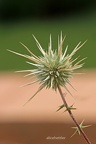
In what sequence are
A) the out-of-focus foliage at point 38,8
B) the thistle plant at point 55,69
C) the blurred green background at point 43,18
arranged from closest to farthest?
1. the thistle plant at point 55,69
2. the blurred green background at point 43,18
3. the out-of-focus foliage at point 38,8

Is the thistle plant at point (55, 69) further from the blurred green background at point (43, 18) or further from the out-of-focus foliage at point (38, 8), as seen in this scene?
the out-of-focus foliage at point (38, 8)

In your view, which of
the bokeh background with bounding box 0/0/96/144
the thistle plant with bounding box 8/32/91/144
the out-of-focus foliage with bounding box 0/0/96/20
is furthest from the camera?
the out-of-focus foliage with bounding box 0/0/96/20

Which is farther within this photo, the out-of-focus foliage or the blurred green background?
the out-of-focus foliage

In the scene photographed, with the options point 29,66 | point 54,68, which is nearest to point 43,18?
point 29,66

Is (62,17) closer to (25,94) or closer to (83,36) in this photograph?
(83,36)

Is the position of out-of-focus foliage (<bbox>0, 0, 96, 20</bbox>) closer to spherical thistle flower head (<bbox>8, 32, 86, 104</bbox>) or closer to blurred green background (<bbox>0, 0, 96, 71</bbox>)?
blurred green background (<bbox>0, 0, 96, 71</bbox>)

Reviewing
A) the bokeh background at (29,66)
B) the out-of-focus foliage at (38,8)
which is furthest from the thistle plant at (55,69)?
the out-of-focus foliage at (38,8)

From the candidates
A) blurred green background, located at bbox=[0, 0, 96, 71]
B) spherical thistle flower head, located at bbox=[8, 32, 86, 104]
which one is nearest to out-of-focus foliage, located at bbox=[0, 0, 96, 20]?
blurred green background, located at bbox=[0, 0, 96, 71]

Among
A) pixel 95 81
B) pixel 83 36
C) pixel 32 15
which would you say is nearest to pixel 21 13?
pixel 32 15

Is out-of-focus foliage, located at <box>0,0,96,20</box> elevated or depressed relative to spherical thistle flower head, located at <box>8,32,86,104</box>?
elevated
